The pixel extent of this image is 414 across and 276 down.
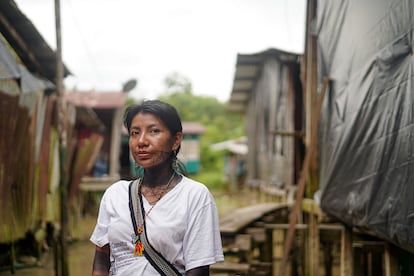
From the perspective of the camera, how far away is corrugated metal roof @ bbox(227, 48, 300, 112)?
1188cm

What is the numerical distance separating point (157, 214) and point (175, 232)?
0.10m

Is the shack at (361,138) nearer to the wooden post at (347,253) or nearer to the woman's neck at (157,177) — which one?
the wooden post at (347,253)

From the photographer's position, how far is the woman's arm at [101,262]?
209 centimetres

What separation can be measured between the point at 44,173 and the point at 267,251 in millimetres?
3819

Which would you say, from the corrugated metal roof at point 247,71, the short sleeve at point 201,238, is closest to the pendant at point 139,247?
the short sleeve at point 201,238

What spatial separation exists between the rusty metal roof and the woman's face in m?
3.42

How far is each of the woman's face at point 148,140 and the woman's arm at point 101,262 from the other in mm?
394

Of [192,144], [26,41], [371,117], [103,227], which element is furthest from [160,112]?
[192,144]

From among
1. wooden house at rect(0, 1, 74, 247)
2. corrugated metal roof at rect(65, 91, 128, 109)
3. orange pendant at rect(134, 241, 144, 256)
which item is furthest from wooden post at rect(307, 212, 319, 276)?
corrugated metal roof at rect(65, 91, 128, 109)

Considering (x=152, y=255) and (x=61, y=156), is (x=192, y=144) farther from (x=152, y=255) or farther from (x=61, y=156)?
(x=152, y=255)

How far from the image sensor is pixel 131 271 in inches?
75.8

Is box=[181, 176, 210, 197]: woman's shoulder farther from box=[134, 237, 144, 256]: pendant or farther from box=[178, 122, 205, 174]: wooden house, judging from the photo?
box=[178, 122, 205, 174]: wooden house

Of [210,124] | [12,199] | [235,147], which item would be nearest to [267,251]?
[12,199]

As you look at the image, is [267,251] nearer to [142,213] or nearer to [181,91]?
[142,213]
